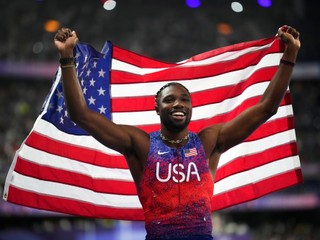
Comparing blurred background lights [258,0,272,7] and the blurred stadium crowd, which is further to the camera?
blurred background lights [258,0,272,7]

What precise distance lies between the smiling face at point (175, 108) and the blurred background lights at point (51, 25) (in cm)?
1506

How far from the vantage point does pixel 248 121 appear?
4109mm

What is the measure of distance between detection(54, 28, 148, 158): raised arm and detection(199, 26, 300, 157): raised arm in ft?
1.47

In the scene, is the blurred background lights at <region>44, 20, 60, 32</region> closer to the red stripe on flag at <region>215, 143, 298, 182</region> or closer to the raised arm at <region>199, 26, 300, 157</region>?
the red stripe on flag at <region>215, 143, 298, 182</region>

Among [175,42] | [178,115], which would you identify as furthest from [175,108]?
[175,42]

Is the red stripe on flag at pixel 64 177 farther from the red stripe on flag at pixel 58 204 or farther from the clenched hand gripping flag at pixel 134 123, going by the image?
the red stripe on flag at pixel 58 204

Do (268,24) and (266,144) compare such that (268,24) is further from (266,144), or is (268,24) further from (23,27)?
(266,144)

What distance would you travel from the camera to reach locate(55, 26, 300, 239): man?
12.2 feet

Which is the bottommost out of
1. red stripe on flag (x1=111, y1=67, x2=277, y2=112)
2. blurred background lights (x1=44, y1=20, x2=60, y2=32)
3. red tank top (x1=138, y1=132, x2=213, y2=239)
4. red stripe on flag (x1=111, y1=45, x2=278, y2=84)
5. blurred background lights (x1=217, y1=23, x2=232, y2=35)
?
red tank top (x1=138, y1=132, x2=213, y2=239)

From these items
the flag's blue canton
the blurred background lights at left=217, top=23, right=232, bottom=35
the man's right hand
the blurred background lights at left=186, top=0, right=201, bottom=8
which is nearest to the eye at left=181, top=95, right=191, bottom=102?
the man's right hand

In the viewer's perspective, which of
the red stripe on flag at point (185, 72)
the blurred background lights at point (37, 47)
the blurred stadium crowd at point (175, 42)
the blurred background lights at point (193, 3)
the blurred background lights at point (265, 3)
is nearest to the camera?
A: the red stripe on flag at point (185, 72)

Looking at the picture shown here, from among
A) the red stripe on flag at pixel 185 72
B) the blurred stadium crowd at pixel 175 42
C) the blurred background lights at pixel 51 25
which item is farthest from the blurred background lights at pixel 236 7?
the red stripe on flag at pixel 185 72

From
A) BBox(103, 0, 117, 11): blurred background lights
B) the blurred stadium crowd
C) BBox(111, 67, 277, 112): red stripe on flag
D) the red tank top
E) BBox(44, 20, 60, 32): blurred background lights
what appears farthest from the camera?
BBox(103, 0, 117, 11): blurred background lights

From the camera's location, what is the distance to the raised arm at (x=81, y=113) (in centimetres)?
378
